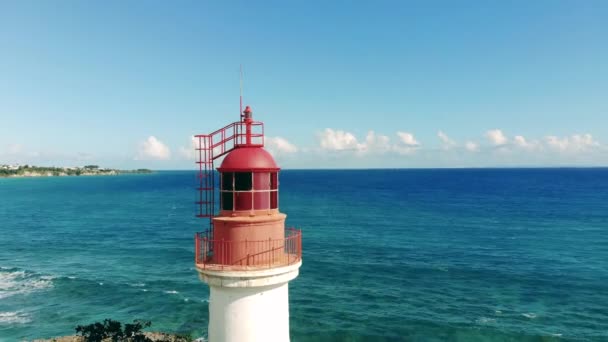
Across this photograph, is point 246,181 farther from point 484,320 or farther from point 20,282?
Result: point 20,282

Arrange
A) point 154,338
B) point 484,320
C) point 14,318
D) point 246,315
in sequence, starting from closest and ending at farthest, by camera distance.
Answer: point 246,315 < point 154,338 < point 484,320 < point 14,318

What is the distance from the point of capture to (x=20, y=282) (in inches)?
1405

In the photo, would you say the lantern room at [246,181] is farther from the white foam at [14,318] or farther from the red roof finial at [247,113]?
the white foam at [14,318]

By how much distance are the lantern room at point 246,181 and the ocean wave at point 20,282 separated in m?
31.7

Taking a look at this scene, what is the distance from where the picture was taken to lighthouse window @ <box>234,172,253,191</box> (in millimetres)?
10336

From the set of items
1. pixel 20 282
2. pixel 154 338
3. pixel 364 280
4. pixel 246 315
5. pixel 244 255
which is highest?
pixel 244 255

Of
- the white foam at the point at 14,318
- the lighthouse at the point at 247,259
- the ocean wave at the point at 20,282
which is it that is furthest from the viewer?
the ocean wave at the point at 20,282

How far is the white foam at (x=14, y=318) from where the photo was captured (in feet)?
90.2

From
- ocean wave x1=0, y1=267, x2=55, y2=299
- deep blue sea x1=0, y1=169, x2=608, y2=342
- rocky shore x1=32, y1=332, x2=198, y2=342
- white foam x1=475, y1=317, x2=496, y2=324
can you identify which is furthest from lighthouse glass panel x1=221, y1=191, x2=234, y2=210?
ocean wave x1=0, y1=267, x2=55, y2=299

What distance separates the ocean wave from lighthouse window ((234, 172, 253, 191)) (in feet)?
105

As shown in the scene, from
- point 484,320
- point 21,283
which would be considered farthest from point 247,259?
point 21,283

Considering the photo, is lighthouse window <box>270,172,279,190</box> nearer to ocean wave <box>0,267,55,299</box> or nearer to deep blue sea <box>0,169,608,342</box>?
deep blue sea <box>0,169,608,342</box>

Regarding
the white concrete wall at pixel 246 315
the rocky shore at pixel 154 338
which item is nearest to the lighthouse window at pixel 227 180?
the white concrete wall at pixel 246 315

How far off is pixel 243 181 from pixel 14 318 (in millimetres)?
27186
